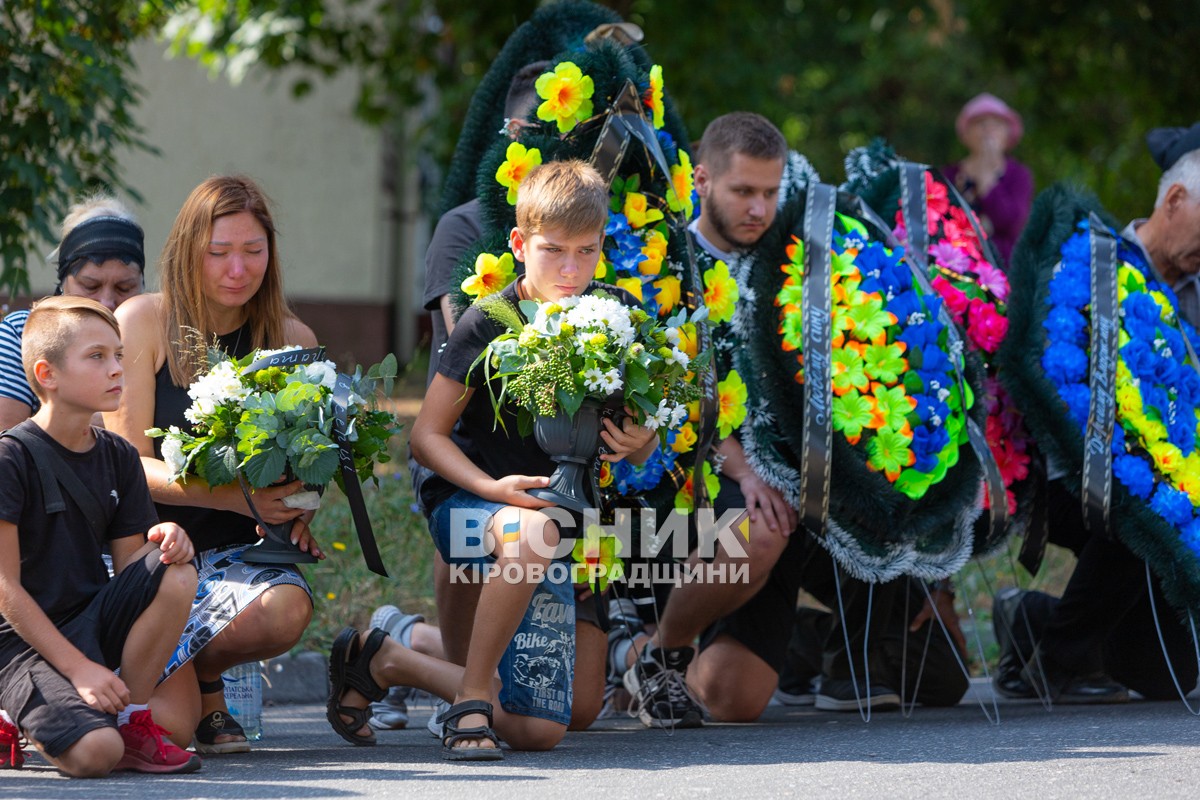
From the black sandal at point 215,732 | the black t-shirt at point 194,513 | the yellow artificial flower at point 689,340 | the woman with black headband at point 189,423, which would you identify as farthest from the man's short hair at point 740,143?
the black sandal at point 215,732

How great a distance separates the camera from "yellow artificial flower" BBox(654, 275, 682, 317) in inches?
195

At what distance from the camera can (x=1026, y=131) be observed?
54.0 feet

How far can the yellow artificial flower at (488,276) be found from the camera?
462 cm

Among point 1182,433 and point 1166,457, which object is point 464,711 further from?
point 1182,433

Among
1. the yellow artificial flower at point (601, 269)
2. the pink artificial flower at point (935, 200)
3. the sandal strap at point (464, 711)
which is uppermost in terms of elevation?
the pink artificial flower at point (935, 200)

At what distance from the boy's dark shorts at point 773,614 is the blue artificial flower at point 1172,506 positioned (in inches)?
44.9

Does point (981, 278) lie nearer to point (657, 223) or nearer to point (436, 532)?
point (657, 223)

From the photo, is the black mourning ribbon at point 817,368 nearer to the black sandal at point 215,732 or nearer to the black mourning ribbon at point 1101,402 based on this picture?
the black mourning ribbon at point 1101,402

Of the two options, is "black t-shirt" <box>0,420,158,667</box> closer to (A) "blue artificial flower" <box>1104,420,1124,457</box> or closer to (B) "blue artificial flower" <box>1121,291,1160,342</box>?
(A) "blue artificial flower" <box>1104,420,1124,457</box>

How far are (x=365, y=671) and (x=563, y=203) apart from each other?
1.49m


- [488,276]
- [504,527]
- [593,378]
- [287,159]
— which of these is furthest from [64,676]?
[287,159]

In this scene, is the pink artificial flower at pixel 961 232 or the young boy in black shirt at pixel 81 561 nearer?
the young boy in black shirt at pixel 81 561

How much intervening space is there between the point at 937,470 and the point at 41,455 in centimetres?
277

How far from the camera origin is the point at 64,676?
3836mm
